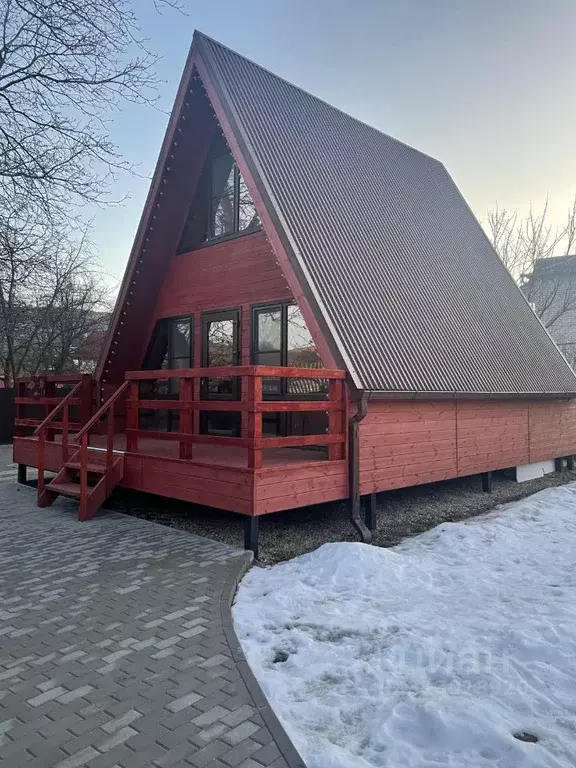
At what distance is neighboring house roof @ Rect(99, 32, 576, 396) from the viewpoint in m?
7.20

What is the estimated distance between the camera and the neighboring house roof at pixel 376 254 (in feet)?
23.6

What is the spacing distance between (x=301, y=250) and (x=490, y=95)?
992 cm

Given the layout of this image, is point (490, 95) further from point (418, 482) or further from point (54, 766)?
point (54, 766)

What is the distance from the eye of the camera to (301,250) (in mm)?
7125

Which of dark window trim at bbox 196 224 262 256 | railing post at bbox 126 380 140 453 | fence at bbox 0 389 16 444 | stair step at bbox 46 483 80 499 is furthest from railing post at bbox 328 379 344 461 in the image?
fence at bbox 0 389 16 444

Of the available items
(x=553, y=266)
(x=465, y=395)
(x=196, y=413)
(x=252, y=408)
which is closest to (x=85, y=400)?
(x=196, y=413)

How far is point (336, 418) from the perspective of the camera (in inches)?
254

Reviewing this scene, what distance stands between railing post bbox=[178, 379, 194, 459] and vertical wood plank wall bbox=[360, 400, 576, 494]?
1980mm

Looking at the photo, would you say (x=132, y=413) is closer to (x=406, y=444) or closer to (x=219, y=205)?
(x=406, y=444)

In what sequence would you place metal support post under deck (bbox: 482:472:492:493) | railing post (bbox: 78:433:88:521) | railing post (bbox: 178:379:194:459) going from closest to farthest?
1. railing post (bbox: 178:379:194:459)
2. railing post (bbox: 78:433:88:521)
3. metal support post under deck (bbox: 482:472:492:493)

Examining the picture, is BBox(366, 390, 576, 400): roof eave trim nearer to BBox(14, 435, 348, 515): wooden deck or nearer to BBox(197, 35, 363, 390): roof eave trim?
BBox(197, 35, 363, 390): roof eave trim

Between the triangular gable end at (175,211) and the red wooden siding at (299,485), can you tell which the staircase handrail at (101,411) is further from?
the red wooden siding at (299,485)

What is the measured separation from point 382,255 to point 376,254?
0.17 metres

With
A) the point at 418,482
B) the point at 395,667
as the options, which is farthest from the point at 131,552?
the point at 418,482
